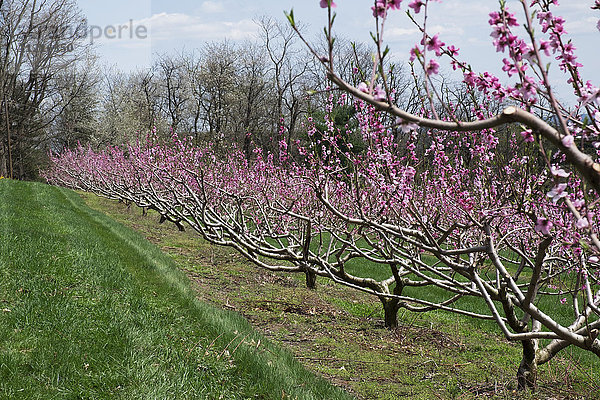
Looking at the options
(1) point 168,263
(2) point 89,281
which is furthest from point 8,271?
(1) point 168,263

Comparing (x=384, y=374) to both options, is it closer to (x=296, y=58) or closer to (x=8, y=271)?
(x=8, y=271)

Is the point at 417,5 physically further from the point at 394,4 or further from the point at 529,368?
the point at 529,368

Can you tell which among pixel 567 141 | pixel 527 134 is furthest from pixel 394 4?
pixel 527 134

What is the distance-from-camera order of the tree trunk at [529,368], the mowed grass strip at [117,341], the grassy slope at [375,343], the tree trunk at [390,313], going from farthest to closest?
the tree trunk at [390,313]
the grassy slope at [375,343]
the tree trunk at [529,368]
the mowed grass strip at [117,341]

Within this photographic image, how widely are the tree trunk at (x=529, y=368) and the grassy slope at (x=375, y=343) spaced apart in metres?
0.08

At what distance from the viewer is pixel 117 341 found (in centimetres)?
430

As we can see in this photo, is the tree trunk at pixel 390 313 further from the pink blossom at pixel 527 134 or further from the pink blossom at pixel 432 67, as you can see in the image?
the pink blossom at pixel 432 67

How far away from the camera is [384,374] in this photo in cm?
510

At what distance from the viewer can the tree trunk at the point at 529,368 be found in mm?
4258

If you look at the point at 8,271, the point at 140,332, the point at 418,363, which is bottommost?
the point at 418,363

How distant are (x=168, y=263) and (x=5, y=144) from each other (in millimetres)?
27458

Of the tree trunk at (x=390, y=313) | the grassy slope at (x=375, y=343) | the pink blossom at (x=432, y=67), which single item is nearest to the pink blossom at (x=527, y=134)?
the pink blossom at (x=432, y=67)

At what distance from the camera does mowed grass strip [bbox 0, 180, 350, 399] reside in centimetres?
363

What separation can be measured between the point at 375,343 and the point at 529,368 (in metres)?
2.15
